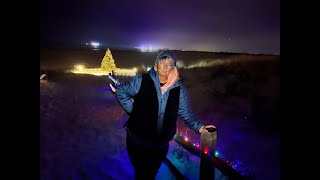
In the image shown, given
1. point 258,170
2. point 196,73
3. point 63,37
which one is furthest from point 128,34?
point 258,170

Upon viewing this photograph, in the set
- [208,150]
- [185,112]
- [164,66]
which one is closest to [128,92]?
[164,66]

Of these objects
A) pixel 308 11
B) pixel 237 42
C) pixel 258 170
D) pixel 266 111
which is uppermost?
pixel 308 11

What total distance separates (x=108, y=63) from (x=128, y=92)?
0.44 m

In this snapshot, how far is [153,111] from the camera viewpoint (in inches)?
98.1

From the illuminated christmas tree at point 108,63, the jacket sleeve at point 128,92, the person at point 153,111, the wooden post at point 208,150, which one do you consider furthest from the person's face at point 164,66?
the wooden post at point 208,150

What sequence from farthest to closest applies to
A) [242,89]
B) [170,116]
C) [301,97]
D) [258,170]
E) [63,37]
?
1. [258,170]
2. [242,89]
3. [301,97]
4. [63,37]
5. [170,116]

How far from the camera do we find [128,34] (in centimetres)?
283

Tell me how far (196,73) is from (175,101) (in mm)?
487

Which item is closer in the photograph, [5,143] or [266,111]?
[5,143]

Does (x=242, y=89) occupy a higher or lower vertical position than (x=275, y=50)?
lower

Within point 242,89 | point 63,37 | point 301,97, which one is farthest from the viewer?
point 242,89

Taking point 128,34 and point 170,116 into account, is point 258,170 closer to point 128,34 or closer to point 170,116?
point 170,116

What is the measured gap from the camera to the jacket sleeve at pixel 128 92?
2.45 metres

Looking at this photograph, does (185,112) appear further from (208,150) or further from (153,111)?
(208,150)
